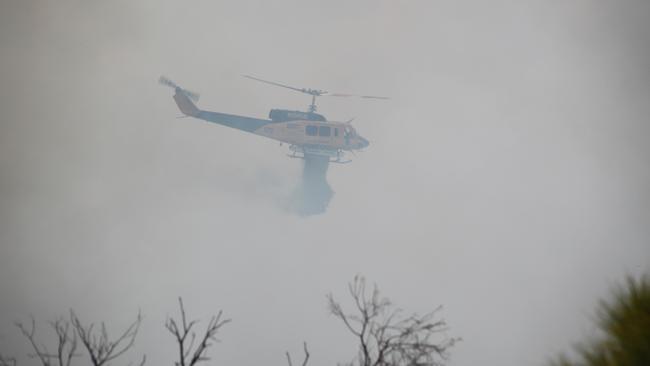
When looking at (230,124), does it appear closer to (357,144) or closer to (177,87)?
(177,87)

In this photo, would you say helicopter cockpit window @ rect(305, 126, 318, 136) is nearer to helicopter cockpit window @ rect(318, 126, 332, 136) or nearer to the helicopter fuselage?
the helicopter fuselage

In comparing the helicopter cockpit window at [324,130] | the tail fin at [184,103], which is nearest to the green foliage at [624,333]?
the helicopter cockpit window at [324,130]

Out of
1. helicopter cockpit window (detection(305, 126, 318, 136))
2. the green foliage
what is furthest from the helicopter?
the green foliage

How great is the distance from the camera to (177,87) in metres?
24.9

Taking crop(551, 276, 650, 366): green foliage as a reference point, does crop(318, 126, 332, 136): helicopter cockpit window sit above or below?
above

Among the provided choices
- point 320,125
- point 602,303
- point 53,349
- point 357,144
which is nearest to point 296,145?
point 320,125

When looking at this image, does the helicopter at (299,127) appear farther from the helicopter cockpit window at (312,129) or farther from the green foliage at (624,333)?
the green foliage at (624,333)

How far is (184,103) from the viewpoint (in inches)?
988

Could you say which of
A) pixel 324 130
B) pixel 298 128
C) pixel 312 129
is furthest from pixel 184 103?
pixel 324 130

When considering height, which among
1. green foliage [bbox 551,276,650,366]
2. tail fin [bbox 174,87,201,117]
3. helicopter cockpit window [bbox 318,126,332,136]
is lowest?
green foliage [bbox 551,276,650,366]

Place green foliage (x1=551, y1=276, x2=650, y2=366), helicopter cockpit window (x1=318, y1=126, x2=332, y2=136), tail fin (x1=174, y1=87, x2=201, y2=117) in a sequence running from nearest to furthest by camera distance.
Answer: green foliage (x1=551, y1=276, x2=650, y2=366), helicopter cockpit window (x1=318, y1=126, x2=332, y2=136), tail fin (x1=174, y1=87, x2=201, y2=117)

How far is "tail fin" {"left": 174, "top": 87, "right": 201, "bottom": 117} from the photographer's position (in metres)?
25.0

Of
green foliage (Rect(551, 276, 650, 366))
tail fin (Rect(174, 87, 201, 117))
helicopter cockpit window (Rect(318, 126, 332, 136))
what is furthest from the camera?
tail fin (Rect(174, 87, 201, 117))

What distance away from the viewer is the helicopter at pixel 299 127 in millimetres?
24641
